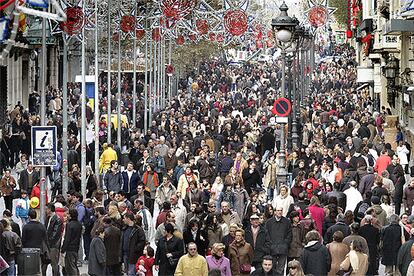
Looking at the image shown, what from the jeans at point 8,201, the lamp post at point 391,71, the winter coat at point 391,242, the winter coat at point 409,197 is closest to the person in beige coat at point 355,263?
the winter coat at point 391,242

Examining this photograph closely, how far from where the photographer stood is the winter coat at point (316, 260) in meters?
19.2

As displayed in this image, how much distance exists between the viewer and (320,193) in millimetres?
26625

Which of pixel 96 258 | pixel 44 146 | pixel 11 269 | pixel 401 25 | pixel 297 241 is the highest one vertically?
pixel 401 25

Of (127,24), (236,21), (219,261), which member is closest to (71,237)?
(219,261)

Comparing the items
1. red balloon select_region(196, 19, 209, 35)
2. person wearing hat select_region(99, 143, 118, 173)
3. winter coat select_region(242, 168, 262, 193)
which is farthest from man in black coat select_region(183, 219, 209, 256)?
red balloon select_region(196, 19, 209, 35)

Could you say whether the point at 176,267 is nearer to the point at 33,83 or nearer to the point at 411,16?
the point at 411,16

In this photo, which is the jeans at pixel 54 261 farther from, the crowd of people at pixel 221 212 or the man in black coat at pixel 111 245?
the man in black coat at pixel 111 245

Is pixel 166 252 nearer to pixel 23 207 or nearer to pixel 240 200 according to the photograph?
pixel 23 207

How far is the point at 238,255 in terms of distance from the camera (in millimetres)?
19969

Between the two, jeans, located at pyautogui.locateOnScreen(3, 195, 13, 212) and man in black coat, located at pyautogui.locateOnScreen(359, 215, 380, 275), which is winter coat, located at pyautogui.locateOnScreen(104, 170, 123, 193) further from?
man in black coat, located at pyautogui.locateOnScreen(359, 215, 380, 275)

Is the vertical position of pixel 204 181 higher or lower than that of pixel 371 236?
higher

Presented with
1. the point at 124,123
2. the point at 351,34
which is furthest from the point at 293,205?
the point at 351,34

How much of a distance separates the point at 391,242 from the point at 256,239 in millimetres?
2186

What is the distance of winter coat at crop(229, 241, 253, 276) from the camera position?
65.5 ft
